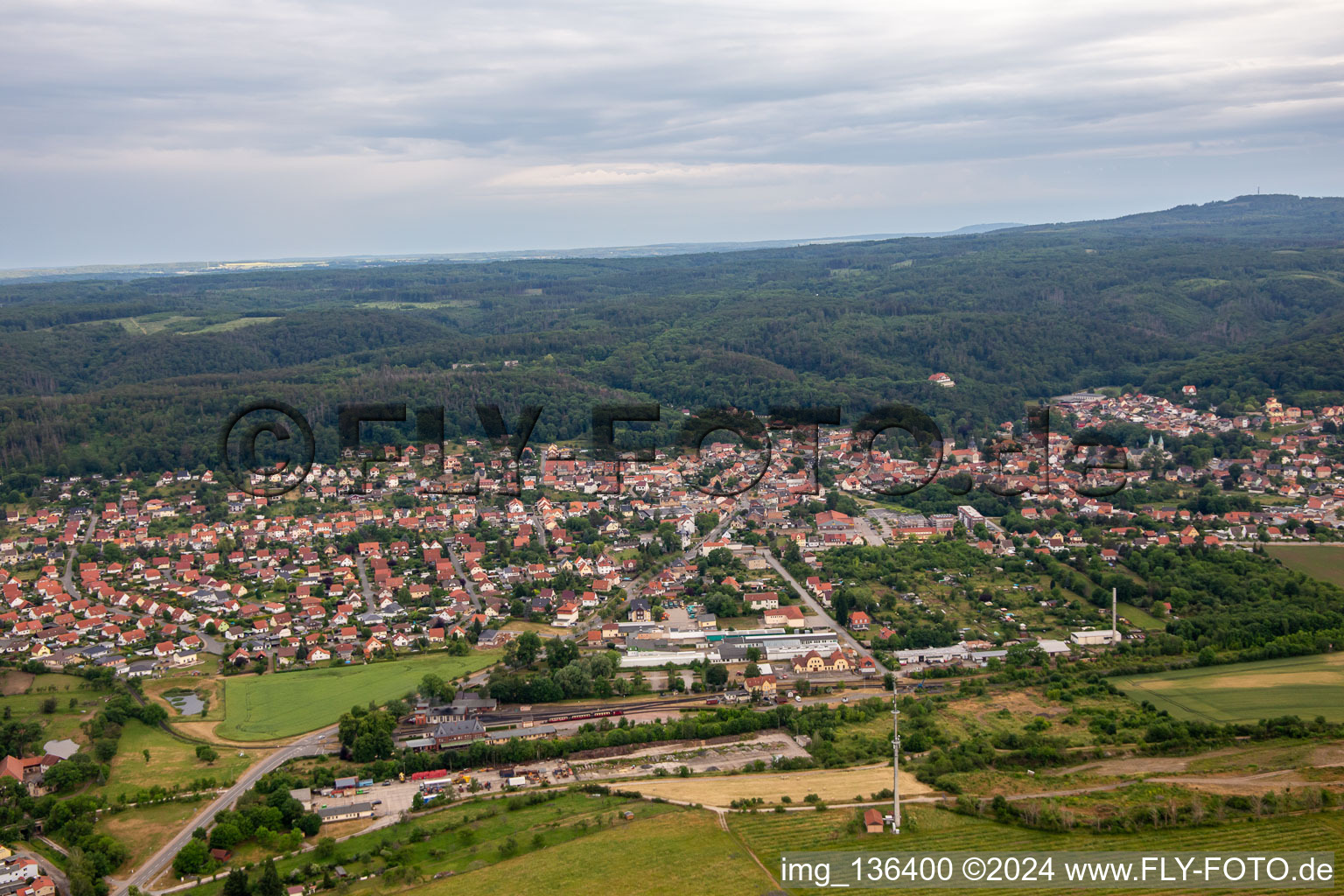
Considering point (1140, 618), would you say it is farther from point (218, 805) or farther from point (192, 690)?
point (192, 690)

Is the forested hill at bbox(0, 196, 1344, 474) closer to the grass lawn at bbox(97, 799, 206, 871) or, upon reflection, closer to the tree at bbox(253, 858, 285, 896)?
the grass lawn at bbox(97, 799, 206, 871)

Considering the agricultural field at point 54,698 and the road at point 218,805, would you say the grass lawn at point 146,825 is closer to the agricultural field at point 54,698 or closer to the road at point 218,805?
the road at point 218,805

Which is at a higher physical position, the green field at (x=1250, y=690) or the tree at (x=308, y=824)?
the green field at (x=1250, y=690)

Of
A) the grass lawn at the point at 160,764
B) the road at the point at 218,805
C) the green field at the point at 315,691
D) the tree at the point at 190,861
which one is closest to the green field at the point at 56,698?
the grass lawn at the point at 160,764

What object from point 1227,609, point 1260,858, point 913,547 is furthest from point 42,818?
point 1227,609

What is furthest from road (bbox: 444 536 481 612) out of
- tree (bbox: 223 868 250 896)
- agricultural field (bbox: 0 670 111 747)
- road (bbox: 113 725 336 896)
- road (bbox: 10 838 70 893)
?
tree (bbox: 223 868 250 896)

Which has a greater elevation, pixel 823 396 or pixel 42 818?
pixel 823 396

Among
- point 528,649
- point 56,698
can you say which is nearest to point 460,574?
point 528,649

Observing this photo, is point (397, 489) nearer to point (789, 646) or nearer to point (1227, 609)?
point (789, 646)
